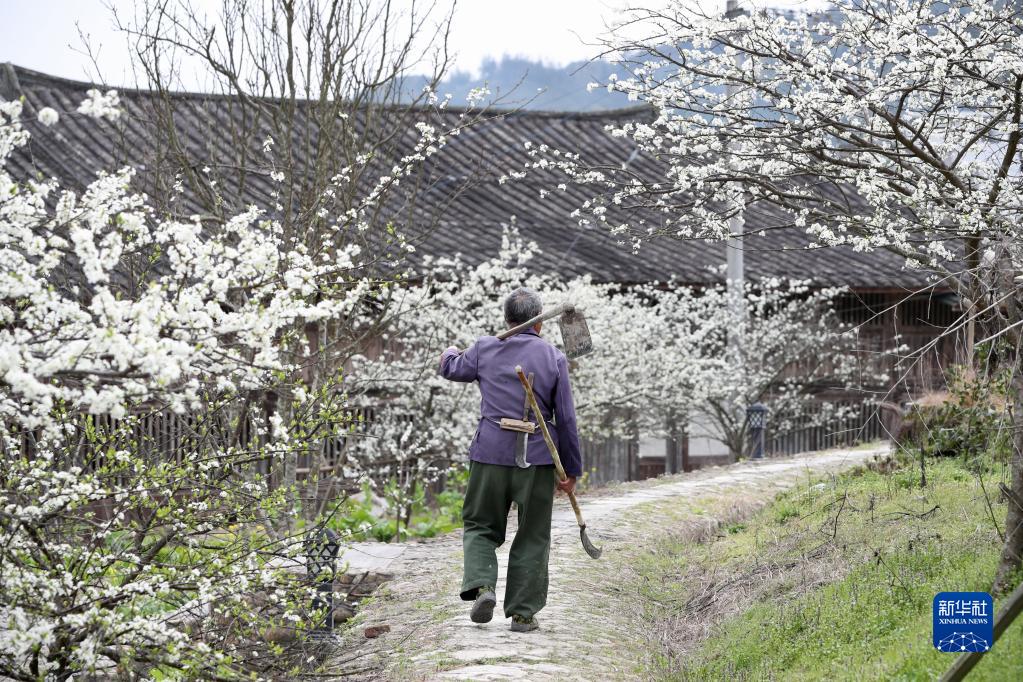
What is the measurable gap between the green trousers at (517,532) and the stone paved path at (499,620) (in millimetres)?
225

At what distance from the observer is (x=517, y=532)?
6156mm

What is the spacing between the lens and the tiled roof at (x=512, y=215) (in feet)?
57.0

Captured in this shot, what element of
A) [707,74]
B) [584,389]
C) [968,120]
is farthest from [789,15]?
[584,389]

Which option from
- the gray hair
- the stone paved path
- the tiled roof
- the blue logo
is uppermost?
the tiled roof

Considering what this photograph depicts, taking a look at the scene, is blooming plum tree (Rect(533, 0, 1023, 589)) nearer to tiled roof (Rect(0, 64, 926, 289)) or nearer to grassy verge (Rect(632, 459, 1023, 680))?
grassy verge (Rect(632, 459, 1023, 680))

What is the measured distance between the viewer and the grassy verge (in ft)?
16.9

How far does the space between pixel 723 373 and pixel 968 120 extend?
9.89 metres

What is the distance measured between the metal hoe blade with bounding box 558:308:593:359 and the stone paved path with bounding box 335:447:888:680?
1.55 metres

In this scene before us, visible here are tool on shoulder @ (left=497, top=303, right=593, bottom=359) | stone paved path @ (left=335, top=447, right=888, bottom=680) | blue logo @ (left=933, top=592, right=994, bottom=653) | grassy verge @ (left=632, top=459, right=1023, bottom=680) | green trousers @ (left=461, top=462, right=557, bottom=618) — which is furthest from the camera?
tool on shoulder @ (left=497, top=303, right=593, bottom=359)

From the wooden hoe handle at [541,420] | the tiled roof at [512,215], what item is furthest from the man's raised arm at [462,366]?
the tiled roof at [512,215]

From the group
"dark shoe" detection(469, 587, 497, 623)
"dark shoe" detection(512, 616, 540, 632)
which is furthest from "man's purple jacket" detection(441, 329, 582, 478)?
"dark shoe" detection(512, 616, 540, 632)

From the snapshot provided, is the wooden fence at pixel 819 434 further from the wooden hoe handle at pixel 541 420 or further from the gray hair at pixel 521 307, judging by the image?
the wooden hoe handle at pixel 541 420

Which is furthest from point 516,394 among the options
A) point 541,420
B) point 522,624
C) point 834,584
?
point 834,584

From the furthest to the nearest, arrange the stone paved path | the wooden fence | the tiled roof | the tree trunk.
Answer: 1. the wooden fence
2. the tiled roof
3. the stone paved path
4. the tree trunk
